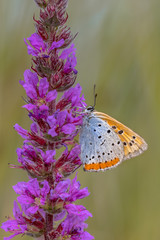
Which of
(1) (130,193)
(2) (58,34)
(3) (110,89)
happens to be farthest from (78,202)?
(2) (58,34)

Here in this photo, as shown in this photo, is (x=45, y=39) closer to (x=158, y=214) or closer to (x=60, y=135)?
(x=60, y=135)

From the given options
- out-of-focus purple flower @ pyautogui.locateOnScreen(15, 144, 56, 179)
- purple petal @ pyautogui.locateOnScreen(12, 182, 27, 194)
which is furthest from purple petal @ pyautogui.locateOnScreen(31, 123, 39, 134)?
purple petal @ pyautogui.locateOnScreen(12, 182, 27, 194)

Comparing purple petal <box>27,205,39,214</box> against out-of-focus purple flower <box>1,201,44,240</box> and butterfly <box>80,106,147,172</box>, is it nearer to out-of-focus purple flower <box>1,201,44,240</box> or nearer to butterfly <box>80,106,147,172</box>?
out-of-focus purple flower <box>1,201,44,240</box>

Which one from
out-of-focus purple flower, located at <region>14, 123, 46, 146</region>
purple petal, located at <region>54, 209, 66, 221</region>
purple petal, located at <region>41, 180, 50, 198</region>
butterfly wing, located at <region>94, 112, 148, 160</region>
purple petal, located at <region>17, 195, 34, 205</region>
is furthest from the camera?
butterfly wing, located at <region>94, 112, 148, 160</region>

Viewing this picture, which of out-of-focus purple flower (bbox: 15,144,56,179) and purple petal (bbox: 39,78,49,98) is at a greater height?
purple petal (bbox: 39,78,49,98)

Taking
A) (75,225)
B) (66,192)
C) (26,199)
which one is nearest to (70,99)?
(66,192)

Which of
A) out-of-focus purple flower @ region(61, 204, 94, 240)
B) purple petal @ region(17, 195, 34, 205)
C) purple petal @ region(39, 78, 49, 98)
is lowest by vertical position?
out-of-focus purple flower @ region(61, 204, 94, 240)

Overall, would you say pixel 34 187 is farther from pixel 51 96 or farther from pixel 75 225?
pixel 51 96
